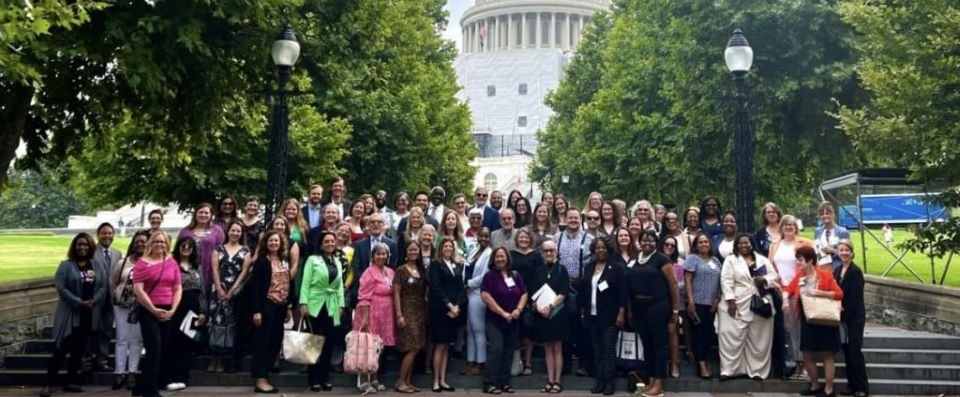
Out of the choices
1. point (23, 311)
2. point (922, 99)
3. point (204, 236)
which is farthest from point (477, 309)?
point (922, 99)

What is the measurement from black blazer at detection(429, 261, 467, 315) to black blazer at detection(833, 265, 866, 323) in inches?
187

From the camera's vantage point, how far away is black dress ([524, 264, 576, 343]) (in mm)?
10961

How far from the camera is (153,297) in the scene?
10.1 meters

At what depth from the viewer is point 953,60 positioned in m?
Answer: 11.9

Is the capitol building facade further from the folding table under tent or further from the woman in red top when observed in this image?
the woman in red top

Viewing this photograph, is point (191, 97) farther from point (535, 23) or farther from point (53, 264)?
point (535, 23)

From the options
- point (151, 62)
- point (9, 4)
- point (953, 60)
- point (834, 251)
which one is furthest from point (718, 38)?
point (9, 4)

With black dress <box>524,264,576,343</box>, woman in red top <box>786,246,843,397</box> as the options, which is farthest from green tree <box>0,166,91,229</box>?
woman in red top <box>786,246,843,397</box>

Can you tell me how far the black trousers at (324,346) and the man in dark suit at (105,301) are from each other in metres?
2.75

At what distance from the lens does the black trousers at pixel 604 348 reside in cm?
1085

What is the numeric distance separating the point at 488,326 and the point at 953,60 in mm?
7437

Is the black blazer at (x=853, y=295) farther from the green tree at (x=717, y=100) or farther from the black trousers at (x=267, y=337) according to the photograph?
the green tree at (x=717, y=100)

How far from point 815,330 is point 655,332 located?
76.4 inches

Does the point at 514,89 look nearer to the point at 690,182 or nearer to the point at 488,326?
the point at 690,182
